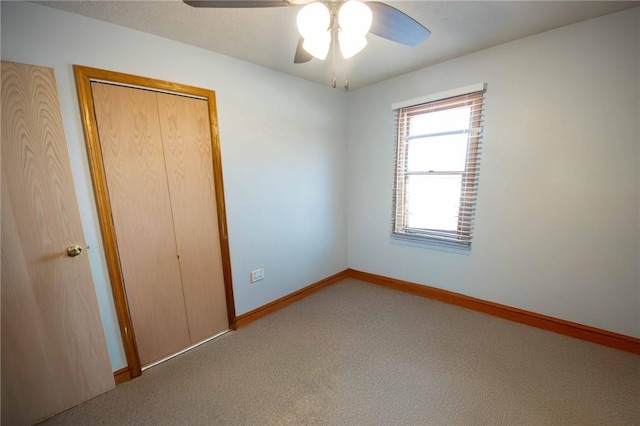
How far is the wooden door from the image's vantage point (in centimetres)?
133

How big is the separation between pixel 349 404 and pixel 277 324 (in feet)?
3.44

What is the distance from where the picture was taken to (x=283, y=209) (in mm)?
2631

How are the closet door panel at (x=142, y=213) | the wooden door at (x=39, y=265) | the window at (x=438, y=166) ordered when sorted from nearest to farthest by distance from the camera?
the wooden door at (x=39, y=265) → the closet door panel at (x=142, y=213) → the window at (x=438, y=166)

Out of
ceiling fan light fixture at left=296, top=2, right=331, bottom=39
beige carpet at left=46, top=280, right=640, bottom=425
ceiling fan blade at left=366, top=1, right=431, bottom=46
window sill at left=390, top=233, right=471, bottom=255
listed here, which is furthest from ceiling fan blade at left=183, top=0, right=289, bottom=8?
window sill at left=390, top=233, right=471, bottom=255

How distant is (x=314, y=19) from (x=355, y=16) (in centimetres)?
18

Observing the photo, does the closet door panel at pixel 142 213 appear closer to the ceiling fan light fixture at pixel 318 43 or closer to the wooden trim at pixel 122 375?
the wooden trim at pixel 122 375

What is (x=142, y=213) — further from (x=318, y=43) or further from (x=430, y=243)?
(x=430, y=243)

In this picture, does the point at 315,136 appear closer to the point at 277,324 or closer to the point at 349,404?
the point at 277,324

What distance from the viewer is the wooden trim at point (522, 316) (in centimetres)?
189

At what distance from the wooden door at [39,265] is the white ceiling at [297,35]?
63 cm

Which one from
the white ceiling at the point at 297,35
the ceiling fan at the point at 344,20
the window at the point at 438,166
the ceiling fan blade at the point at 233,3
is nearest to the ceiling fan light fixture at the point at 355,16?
the ceiling fan at the point at 344,20

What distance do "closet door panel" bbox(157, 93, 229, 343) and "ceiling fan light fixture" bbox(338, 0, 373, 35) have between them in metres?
1.34

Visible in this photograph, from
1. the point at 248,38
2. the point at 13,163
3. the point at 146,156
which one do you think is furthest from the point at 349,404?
the point at 248,38

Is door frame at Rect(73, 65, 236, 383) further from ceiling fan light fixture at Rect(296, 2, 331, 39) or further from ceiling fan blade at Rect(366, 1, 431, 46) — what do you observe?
ceiling fan blade at Rect(366, 1, 431, 46)
